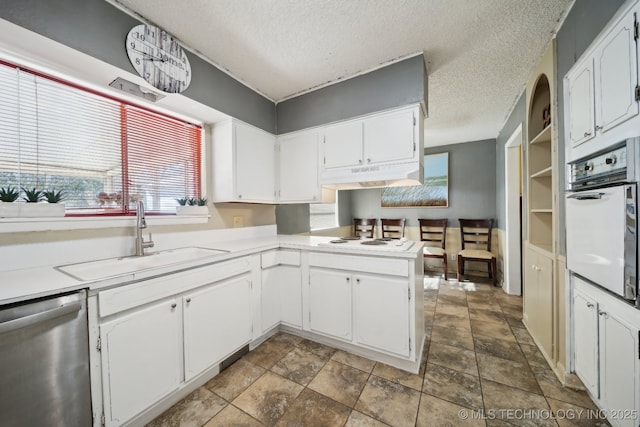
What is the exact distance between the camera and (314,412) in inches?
54.4

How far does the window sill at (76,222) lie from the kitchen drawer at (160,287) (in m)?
0.63

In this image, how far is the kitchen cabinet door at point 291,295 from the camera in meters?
2.17

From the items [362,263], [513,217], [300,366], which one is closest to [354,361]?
[300,366]

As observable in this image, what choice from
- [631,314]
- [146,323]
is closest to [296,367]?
[146,323]

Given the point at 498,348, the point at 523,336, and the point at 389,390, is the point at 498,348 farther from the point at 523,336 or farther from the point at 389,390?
the point at 389,390

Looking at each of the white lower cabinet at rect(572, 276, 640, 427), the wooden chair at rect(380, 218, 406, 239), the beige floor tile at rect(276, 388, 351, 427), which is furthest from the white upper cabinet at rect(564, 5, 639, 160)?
the wooden chair at rect(380, 218, 406, 239)

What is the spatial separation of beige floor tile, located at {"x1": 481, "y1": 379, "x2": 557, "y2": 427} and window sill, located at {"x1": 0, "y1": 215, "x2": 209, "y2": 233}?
250 cm

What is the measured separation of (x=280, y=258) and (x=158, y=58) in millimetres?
1775

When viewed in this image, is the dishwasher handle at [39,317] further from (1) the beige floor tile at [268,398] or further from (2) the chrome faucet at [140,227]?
(1) the beige floor tile at [268,398]

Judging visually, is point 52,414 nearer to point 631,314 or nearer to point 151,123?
point 151,123

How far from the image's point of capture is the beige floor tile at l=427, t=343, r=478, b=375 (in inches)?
69.3

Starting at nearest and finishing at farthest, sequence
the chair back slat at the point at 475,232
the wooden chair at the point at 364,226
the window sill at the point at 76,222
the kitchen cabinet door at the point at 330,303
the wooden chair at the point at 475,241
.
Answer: the window sill at the point at 76,222
the kitchen cabinet door at the point at 330,303
the wooden chair at the point at 475,241
the chair back slat at the point at 475,232
the wooden chair at the point at 364,226

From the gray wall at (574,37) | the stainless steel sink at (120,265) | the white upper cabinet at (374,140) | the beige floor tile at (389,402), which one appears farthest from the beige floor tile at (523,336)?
the stainless steel sink at (120,265)

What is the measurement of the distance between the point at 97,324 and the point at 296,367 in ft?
4.17
